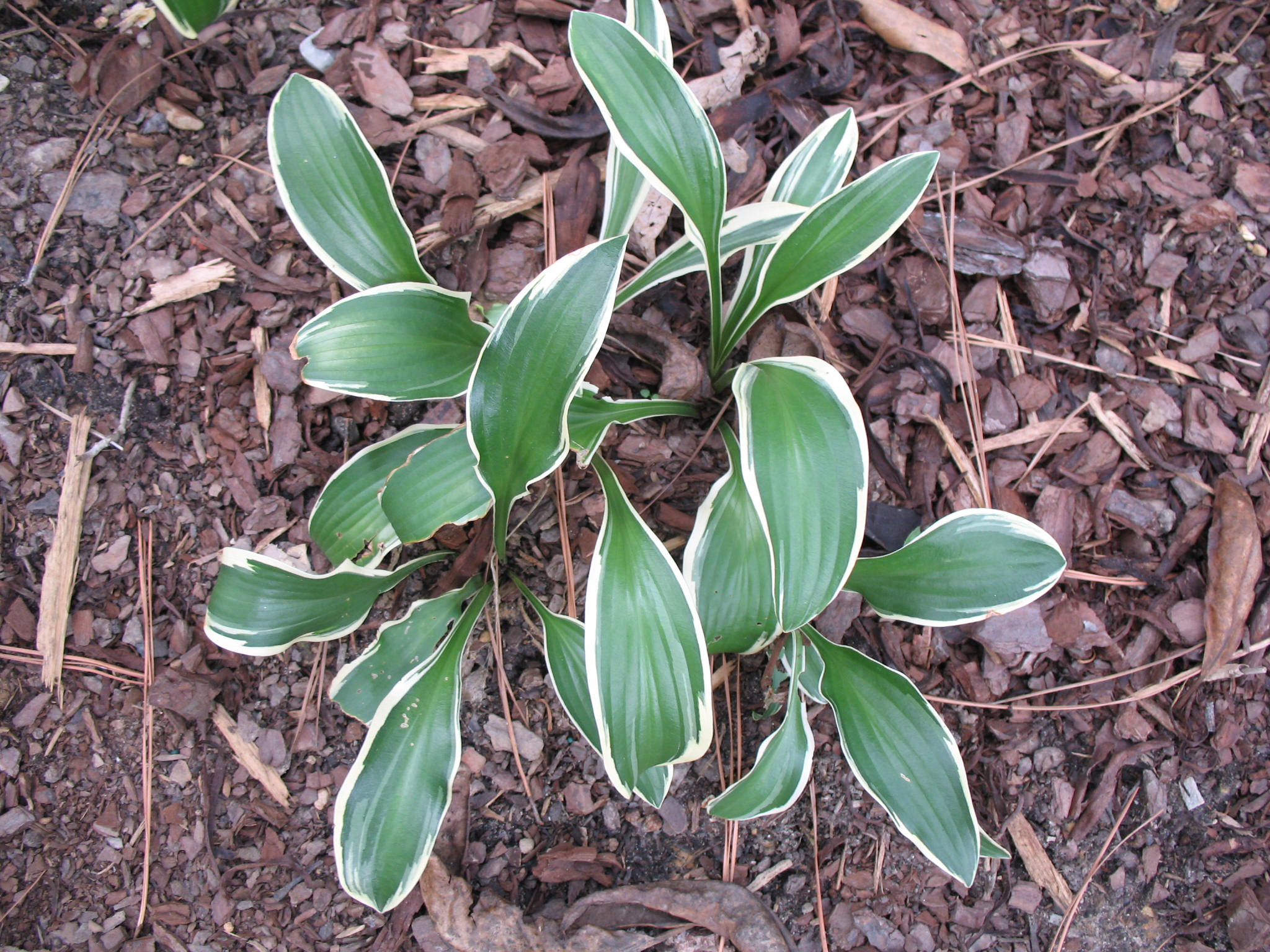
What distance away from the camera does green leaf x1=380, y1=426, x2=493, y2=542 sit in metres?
1.02

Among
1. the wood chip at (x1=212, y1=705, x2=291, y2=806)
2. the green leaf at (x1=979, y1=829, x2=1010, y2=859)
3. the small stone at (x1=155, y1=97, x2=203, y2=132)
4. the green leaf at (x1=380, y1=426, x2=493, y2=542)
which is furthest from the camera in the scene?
the small stone at (x1=155, y1=97, x2=203, y2=132)

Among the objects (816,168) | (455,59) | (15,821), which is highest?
(455,59)

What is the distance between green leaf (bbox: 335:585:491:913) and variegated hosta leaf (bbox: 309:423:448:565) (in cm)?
19

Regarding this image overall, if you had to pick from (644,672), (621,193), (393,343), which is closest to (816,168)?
(621,193)

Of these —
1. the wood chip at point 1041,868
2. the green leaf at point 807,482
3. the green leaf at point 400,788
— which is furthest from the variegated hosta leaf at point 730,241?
the wood chip at point 1041,868

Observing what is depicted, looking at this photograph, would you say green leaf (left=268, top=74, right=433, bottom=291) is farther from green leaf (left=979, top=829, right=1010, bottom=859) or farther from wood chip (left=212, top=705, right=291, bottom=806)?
green leaf (left=979, top=829, right=1010, bottom=859)

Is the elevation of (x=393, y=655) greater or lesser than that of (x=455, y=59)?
lesser

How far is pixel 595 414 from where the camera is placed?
1.14 metres

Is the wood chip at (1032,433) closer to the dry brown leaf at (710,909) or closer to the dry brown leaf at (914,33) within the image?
the dry brown leaf at (914,33)

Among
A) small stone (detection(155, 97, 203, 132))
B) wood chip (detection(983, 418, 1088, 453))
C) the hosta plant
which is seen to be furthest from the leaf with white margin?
small stone (detection(155, 97, 203, 132))

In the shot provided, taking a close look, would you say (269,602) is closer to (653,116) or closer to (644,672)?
(644,672)

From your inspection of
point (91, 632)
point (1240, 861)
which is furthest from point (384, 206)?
point (1240, 861)

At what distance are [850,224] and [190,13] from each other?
98 centimetres

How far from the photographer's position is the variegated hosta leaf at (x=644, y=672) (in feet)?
3.18
